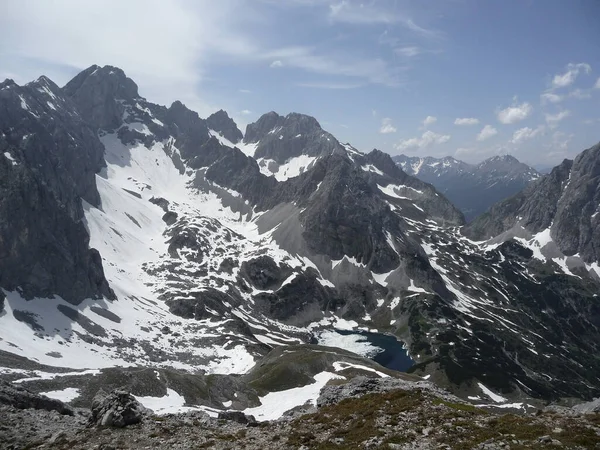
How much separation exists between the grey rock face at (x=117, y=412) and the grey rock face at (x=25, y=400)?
11002mm

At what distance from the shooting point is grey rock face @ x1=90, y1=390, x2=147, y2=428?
38469 mm

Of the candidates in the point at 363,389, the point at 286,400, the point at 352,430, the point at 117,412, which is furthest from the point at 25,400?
the point at 286,400

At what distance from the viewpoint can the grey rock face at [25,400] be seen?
4638cm

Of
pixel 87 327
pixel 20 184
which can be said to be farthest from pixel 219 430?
pixel 20 184

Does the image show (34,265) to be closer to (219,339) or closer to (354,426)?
(219,339)

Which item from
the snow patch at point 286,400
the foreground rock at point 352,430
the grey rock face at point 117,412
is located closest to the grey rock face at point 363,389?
the foreground rock at point 352,430

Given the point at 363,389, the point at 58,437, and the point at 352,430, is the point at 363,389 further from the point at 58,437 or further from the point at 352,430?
the point at 58,437

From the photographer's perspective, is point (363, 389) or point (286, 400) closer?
point (363, 389)

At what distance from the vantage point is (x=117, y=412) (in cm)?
3884

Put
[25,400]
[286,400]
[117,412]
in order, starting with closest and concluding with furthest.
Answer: [117,412] < [25,400] < [286,400]

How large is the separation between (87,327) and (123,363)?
29148mm

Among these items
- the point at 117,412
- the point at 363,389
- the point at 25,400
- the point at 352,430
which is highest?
the point at 352,430

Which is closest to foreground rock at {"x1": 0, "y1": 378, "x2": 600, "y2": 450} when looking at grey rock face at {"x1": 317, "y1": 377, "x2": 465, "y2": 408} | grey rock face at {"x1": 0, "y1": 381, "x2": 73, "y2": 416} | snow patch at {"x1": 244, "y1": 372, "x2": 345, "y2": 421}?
grey rock face at {"x1": 0, "y1": 381, "x2": 73, "y2": 416}

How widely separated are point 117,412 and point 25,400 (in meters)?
16.6
